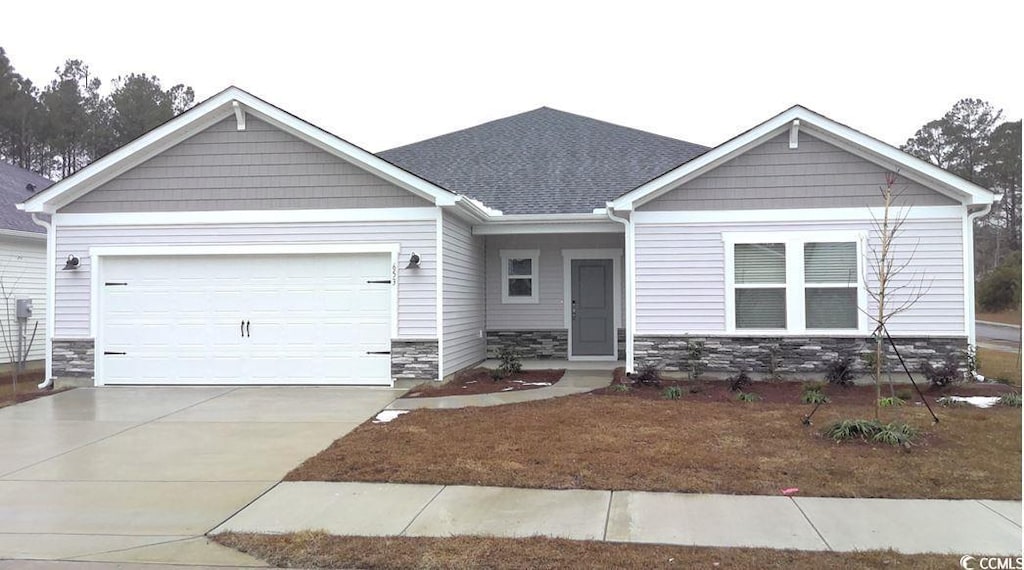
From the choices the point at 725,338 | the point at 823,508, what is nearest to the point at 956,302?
the point at 725,338

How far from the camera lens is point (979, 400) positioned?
8523 millimetres

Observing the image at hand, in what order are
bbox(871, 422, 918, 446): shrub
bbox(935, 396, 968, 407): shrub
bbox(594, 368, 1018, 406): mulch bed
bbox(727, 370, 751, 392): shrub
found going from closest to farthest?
bbox(871, 422, 918, 446): shrub
bbox(935, 396, 968, 407): shrub
bbox(594, 368, 1018, 406): mulch bed
bbox(727, 370, 751, 392): shrub

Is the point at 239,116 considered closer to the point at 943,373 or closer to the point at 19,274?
the point at 19,274

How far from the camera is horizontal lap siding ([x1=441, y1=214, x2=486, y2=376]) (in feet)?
34.7

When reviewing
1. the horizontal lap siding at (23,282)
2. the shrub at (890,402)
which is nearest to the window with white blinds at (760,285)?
the shrub at (890,402)

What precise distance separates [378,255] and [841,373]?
7.29 meters

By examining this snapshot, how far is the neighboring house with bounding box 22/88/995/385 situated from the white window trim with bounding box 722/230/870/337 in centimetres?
3

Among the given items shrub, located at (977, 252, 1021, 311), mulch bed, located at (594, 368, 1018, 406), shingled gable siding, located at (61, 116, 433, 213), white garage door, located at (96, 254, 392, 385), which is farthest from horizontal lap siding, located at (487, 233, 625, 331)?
shrub, located at (977, 252, 1021, 311)

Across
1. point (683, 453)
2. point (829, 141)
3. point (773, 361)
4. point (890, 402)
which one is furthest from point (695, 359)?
point (683, 453)

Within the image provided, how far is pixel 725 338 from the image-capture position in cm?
1033

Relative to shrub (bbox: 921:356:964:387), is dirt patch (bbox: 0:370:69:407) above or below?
below

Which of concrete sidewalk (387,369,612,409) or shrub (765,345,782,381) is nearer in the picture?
concrete sidewalk (387,369,612,409)

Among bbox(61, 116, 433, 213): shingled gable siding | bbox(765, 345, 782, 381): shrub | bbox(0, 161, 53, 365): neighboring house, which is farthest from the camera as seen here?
bbox(0, 161, 53, 365): neighboring house

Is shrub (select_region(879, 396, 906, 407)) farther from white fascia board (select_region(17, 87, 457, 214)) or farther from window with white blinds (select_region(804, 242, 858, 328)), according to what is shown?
white fascia board (select_region(17, 87, 457, 214))
